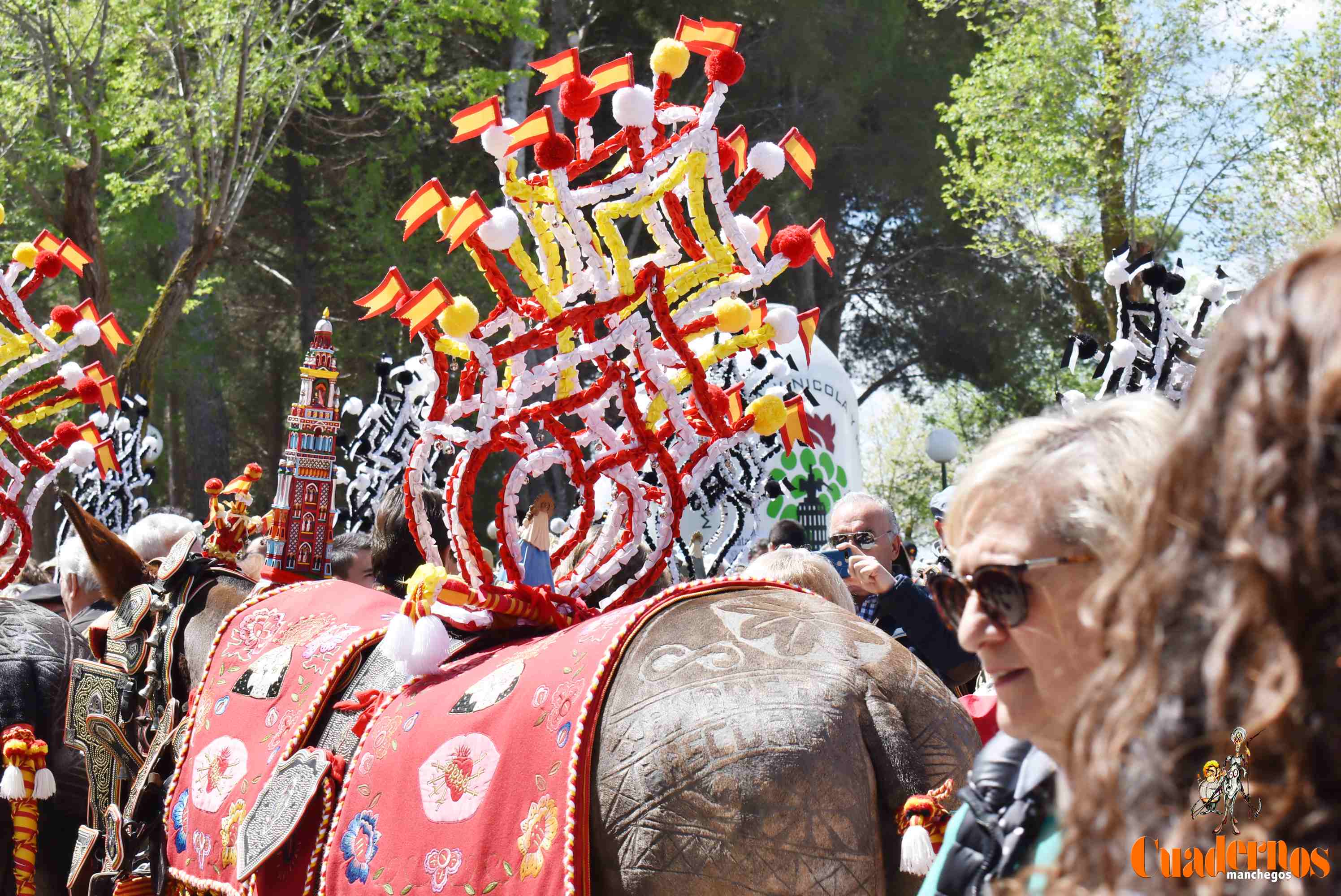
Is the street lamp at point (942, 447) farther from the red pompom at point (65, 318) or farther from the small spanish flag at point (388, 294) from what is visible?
the small spanish flag at point (388, 294)

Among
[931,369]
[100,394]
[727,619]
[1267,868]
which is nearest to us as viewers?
[1267,868]

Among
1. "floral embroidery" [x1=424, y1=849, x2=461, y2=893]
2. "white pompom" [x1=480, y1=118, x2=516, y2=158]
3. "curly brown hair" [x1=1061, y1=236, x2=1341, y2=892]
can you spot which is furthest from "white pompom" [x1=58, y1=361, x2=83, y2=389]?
"curly brown hair" [x1=1061, y1=236, x2=1341, y2=892]

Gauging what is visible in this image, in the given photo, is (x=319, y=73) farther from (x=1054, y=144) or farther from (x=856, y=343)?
(x=856, y=343)

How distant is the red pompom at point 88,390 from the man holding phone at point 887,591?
11.6 feet

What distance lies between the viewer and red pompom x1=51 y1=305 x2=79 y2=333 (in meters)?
6.52

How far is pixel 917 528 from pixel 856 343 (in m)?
7.43

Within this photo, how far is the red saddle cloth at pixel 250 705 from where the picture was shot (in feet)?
11.3

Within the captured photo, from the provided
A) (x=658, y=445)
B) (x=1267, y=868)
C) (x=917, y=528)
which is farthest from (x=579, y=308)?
(x=917, y=528)

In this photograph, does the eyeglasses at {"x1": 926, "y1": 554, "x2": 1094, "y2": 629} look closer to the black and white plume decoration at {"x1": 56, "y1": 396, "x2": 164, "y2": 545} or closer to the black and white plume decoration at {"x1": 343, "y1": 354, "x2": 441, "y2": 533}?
the black and white plume decoration at {"x1": 343, "y1": 354, "x2": 441, "y2": 533}

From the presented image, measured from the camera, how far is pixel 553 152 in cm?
322

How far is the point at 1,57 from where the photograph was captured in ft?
38.5

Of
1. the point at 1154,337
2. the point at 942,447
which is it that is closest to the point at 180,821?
the point at 1154,337

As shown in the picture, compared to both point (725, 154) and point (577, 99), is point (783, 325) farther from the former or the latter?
point (577, 99)

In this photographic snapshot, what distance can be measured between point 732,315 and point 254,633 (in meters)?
1.78
